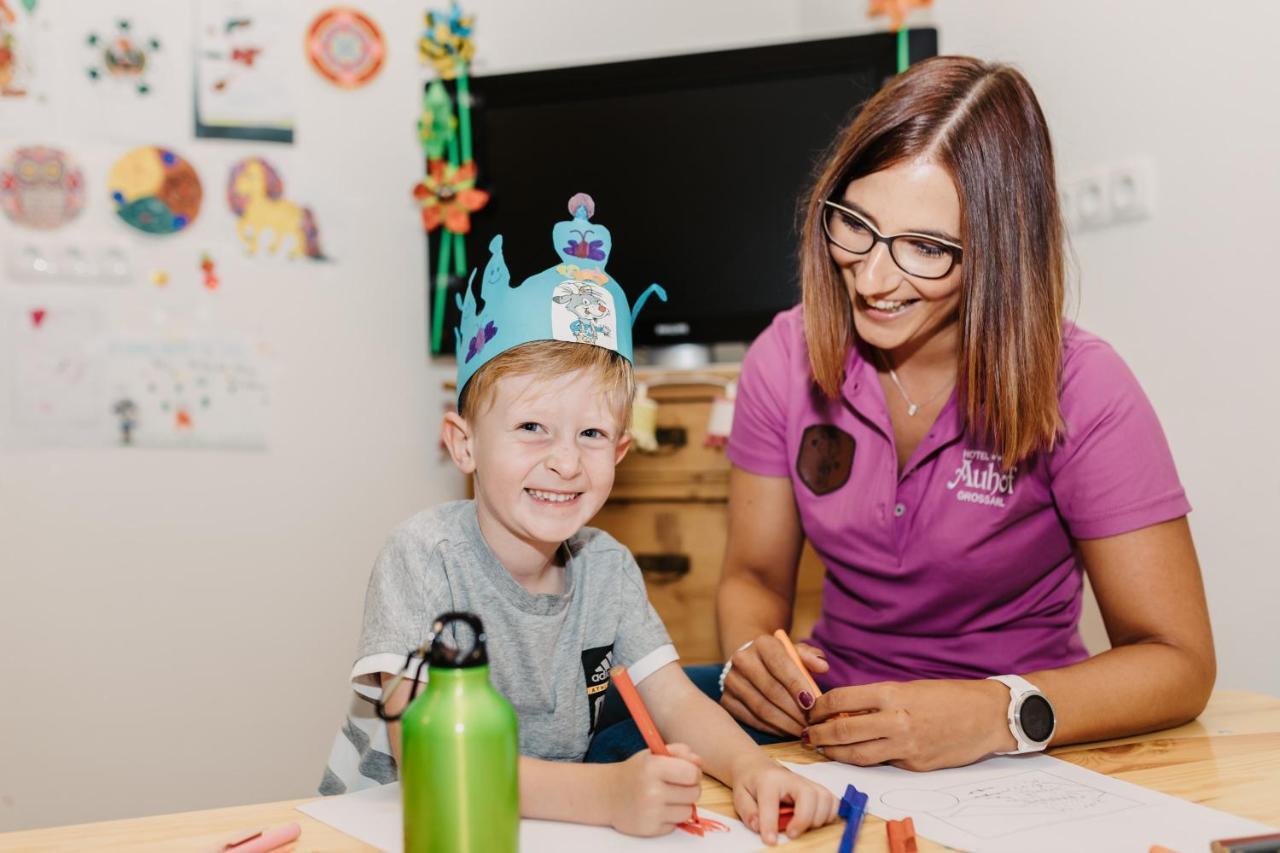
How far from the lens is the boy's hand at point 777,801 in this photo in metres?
0.81

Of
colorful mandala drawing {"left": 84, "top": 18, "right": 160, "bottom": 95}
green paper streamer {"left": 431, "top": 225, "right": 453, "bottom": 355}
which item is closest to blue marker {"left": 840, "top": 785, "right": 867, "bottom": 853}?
green paper streamer {"left": 431, "top": 225, "right": 453, "bottom": 355}

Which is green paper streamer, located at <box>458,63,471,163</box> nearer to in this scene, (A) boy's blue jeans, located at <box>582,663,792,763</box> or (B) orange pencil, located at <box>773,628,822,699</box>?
(A) boy's blue jeans, located at <box>582,663,792,763</box>

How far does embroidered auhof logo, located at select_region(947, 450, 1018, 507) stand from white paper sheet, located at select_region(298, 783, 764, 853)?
0.59m

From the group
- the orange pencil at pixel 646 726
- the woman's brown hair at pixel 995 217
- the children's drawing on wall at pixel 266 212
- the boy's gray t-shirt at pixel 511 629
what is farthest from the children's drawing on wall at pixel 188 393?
the orange pencil at pixel 646 726

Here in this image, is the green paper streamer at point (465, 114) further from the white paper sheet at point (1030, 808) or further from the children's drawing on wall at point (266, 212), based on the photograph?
the white paper sheet at point (1030, 808)

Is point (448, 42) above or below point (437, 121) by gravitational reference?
above

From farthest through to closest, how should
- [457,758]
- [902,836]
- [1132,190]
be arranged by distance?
[1132,190], [902,836], [457,758]

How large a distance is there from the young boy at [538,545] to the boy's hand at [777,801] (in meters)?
0.04

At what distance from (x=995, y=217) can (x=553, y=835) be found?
2.67 ft

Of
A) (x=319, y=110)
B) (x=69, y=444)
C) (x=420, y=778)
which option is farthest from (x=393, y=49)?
(x=420, y=778)

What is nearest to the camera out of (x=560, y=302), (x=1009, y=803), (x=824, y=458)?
(x=1009, y=803)

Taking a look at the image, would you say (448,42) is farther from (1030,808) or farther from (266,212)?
(1030,808)

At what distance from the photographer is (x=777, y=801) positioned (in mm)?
818

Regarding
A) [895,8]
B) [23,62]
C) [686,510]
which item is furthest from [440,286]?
[895,8]
